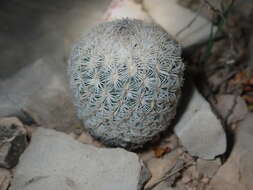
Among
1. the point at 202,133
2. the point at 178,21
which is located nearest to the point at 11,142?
the point at 202,133

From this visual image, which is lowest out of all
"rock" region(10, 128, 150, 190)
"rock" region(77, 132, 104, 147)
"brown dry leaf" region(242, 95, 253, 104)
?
"rock" region(77, 132, 104, 147)

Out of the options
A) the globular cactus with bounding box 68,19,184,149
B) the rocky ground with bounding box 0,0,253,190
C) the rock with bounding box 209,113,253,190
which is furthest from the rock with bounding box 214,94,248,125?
the globular cactus with bounding box 68,19,184,149

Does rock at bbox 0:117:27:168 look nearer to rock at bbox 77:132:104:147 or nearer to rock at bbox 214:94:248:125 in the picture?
rock at bbox 77:132:104:147

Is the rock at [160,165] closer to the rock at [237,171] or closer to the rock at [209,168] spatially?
the rock at [209,168]

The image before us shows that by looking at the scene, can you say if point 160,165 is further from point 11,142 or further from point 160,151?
point 11,142

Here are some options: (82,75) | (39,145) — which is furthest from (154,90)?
(39,145)

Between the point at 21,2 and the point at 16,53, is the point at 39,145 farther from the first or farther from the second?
the point at 21,2

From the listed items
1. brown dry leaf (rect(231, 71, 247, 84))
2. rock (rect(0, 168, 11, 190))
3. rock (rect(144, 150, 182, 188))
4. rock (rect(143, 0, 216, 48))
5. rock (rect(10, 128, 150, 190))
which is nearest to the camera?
rock (rect(10, 128, 150, 190))
